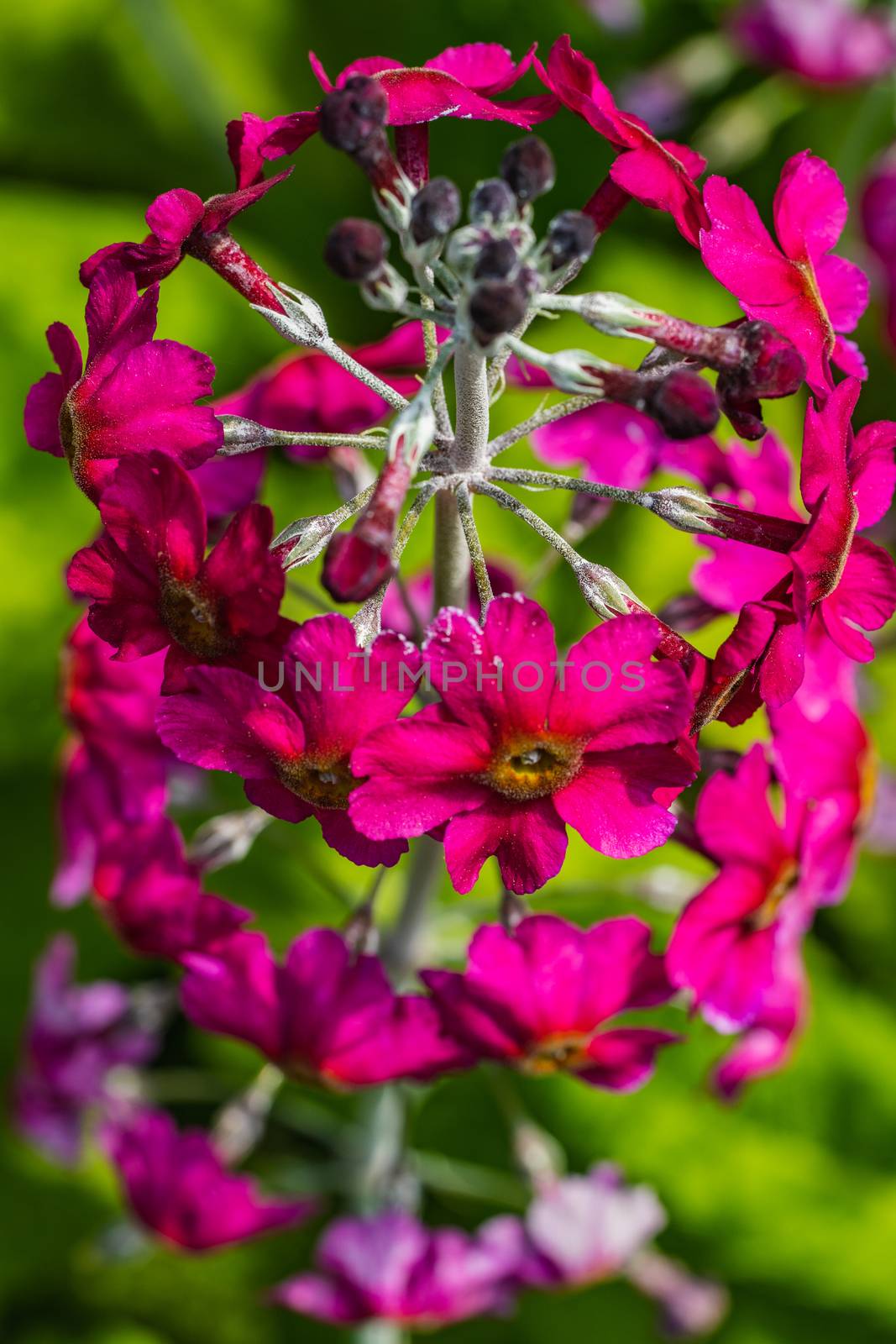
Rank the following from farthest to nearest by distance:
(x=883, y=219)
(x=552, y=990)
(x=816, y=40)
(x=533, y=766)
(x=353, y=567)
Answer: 1. (x=816, y=40)
2. (x=883, y=219)
3. (x=552, y=990)
4. (x=533, y=766)
5. (x=353, y=567)

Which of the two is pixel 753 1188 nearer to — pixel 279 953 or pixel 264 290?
pixel 279 953

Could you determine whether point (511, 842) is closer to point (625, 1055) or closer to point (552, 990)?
point (552, 990)

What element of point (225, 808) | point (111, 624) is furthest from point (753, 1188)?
point (111, 624)

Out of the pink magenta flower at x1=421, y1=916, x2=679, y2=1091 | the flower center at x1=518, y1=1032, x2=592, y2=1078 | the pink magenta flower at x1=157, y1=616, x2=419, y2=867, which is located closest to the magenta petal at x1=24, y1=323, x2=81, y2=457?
the pink magenta flower at x1=157, y1=616, x2=419, y2=867

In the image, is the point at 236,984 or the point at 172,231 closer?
the point at 172,231

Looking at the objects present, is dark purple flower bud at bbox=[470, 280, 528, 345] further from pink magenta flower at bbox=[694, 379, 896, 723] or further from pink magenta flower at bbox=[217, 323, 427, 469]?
pink magenta flower at bbox=[217, 323, 427, 469]

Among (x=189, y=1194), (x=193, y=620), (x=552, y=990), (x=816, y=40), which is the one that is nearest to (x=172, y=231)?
(x=193, y=620)

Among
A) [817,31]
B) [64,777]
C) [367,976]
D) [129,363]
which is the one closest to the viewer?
[129,363]
